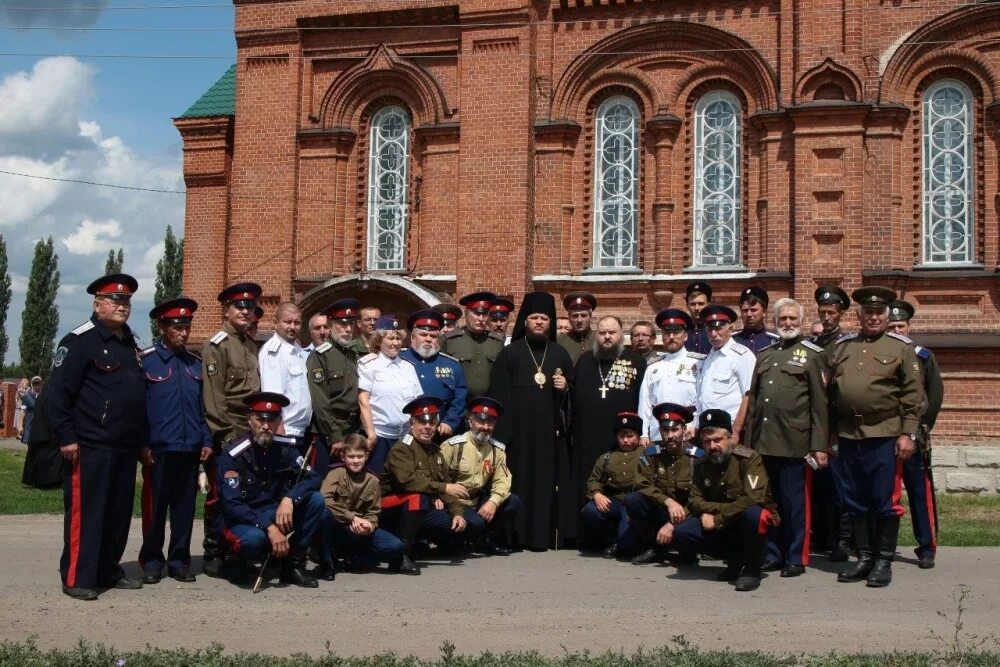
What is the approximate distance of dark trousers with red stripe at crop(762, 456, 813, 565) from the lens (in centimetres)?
839

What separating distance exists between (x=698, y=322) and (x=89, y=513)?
5607 mm

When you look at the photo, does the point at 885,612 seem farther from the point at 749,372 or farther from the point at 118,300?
the point at 118,300

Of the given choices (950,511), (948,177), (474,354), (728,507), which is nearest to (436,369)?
(474,354)

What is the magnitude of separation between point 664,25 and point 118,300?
433 inches

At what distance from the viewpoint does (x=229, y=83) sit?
19578 mm

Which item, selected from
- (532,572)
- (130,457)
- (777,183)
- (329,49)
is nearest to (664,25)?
(777,183)

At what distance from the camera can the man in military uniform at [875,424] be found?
7.96 meters

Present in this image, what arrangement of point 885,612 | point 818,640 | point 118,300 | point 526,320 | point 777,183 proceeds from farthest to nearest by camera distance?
point 777,183, point 526,320, point 118,300, point 885,612, point 818,640

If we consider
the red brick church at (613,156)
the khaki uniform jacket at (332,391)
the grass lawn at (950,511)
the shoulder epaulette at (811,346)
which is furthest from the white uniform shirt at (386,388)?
the red brick church at (613,156)

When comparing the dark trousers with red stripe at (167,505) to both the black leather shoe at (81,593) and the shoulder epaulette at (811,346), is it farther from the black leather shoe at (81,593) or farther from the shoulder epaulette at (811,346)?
the shoulder epaulette at (811,346)

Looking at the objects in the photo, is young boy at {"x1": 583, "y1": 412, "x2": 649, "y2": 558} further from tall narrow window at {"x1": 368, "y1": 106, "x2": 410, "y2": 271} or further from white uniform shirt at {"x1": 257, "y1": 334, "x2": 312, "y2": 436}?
tall narrow window at {"x1": 368, "y1": 106, "x2": 410, "y2": 271}

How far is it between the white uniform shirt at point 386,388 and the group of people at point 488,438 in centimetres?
2

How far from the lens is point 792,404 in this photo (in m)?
8.39

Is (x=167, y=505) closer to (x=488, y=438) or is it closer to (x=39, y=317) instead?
(x=488, y=438)
